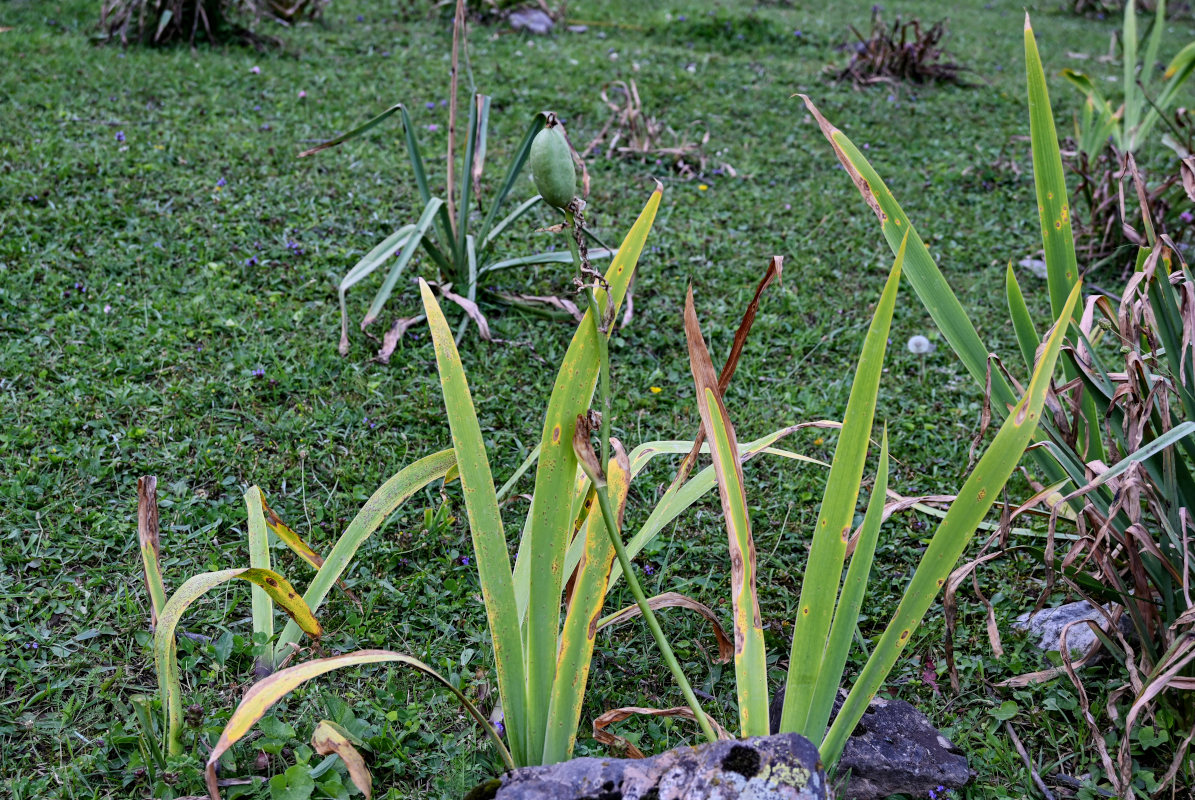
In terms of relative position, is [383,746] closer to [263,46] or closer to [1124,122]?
[1124,122]

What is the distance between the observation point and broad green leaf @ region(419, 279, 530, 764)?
1.23 metres

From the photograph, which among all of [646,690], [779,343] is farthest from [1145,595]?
[779,343]

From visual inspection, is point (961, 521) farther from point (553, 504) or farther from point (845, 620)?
point (553, 504)

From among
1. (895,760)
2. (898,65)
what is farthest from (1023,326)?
(898,65)

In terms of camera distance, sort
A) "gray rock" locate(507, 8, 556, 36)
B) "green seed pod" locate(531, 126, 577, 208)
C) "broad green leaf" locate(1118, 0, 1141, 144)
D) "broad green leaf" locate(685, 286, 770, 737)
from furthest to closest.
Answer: "gray rock" locate(507, 8, 556, 36)
"broad green leaf" locate(1118, 0, 1141, 144)
"broad green leaf" locate(685, 286, 770, 737)
"green seed pod" locate(531, 126, 577, 208)

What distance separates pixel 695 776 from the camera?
3.58 feet

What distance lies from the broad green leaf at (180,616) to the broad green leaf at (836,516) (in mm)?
768

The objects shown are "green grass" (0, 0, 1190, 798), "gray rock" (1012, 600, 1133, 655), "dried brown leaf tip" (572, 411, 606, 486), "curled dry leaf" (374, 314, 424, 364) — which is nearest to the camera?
"dried brown leaf tip" (572, 411, 606, 486)

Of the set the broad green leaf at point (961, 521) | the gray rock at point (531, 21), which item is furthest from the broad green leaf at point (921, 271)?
the gray rock at point (531, 21)

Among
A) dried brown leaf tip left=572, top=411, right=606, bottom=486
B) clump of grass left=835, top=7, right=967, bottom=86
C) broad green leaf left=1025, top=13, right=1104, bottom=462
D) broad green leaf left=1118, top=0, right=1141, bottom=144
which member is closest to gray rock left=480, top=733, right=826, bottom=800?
dried brown leaf tip left=572, top=411, right=606, bottom=486

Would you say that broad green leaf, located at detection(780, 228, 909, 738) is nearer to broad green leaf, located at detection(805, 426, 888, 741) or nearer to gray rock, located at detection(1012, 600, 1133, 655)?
broad green leaf, located at detection(805, 426, 888, 741)

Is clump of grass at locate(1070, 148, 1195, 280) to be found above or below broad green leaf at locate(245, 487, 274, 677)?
above

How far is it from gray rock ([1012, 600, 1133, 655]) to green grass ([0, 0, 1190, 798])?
1.7 inches

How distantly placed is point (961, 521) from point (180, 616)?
1.14m
